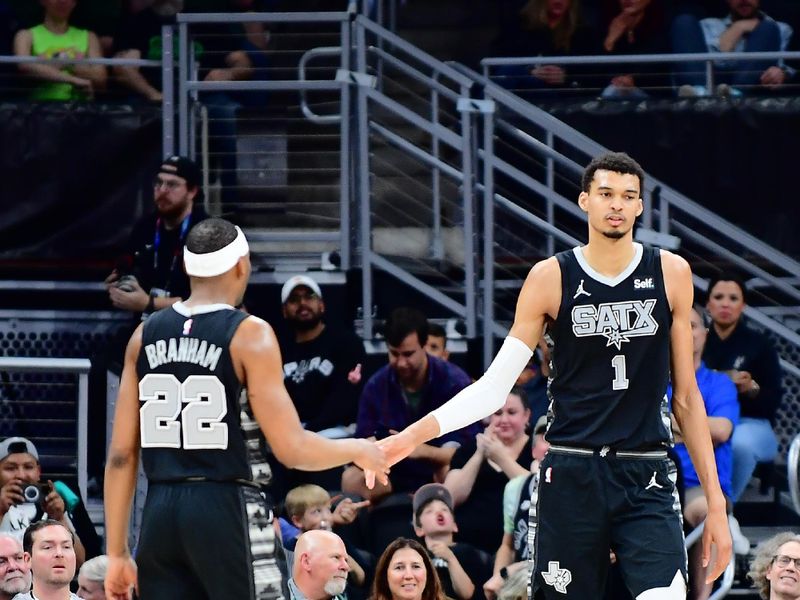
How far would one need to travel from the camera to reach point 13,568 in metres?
9.48

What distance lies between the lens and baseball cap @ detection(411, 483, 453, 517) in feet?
34.0

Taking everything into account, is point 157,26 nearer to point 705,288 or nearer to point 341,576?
point 705,288

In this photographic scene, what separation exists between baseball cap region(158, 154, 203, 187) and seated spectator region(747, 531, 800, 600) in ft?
14.4

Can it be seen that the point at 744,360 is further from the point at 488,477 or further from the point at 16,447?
the point at 16,447

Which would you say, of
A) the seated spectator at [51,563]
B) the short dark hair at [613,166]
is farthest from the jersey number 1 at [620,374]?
the seated spectator at [51,563]

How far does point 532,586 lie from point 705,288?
539 cm

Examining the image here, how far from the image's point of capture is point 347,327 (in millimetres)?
12023

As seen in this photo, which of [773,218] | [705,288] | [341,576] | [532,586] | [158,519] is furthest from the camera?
[773,218]

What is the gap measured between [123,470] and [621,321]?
6.70 feet

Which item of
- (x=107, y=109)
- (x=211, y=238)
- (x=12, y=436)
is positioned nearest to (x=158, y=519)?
(x=211, y=238)

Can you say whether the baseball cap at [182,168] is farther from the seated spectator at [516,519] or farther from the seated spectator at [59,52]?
the seated spectator at [516,519]

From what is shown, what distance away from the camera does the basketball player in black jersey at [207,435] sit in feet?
21.8

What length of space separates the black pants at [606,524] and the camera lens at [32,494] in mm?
4220

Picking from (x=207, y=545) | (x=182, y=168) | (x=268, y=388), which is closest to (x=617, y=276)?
(x=268, y=388)
